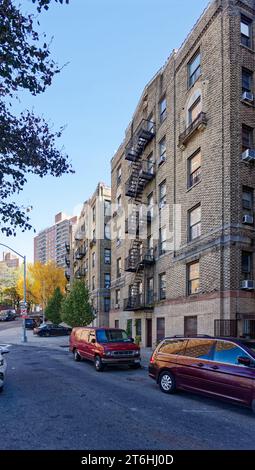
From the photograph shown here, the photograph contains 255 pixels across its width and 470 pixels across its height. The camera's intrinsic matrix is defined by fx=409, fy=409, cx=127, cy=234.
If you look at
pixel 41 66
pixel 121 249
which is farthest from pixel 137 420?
pixel 121 249

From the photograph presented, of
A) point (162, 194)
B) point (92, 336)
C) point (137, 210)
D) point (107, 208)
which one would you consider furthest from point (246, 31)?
point (107, 208)

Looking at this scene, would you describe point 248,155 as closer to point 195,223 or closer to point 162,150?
point 195,223

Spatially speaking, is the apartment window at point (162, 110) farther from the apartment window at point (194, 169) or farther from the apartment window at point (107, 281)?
the apartment window at point (107, 281)

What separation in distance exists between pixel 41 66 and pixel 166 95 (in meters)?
17.6

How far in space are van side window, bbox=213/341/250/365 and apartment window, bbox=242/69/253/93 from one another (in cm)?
1385

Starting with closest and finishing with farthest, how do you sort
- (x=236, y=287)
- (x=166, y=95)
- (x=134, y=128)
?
(x=236, y=287)
(x=166, y=95)
(x=134, y=128)

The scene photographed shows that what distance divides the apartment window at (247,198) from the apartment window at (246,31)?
23.7ft

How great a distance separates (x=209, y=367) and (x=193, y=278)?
35.8 ft

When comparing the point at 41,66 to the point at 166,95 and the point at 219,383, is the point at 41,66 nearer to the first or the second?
the point at 219,383

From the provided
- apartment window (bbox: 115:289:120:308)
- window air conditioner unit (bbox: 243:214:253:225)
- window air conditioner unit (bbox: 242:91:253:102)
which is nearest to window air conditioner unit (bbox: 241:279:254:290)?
window air conditioner unit (bbox: 243:214:253:225)

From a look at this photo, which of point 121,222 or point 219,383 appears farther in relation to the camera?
point 121,222

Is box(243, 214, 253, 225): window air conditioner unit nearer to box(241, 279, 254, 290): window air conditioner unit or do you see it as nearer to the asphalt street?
box(241, 279, 254, 290): window air conditioner unit
